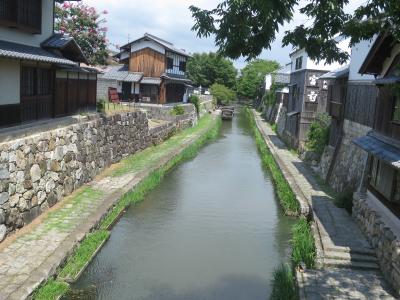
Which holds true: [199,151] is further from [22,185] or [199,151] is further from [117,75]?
[22,185]

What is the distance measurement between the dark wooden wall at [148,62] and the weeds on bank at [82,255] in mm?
31429

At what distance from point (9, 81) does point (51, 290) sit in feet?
32.3

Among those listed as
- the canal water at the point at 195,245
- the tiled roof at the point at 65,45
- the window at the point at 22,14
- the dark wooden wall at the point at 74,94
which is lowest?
the canal water at the point at 195,245

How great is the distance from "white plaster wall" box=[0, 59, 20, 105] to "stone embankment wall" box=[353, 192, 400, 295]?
12730 mm

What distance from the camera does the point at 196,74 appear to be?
8475 centimetres

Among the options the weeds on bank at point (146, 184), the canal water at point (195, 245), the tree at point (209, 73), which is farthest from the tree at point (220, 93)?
the canal water at point (195, 245)

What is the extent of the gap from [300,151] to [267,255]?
51.4 feet

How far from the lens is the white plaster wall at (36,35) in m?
16.2

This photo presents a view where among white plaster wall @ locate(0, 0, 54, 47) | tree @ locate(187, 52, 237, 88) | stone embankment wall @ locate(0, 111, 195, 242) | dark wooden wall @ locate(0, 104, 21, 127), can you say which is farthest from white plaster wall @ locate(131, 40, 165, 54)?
tree @ locate(187, 52, 237, 88)

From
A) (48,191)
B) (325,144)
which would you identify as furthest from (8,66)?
(325,144)

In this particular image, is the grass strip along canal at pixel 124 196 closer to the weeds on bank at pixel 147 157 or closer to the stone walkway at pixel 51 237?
the weeds on bank at pixel 147 157

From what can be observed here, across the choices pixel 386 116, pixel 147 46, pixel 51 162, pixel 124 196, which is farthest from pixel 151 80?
pixel 386 116

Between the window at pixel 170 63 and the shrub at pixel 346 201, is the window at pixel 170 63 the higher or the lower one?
the higher one

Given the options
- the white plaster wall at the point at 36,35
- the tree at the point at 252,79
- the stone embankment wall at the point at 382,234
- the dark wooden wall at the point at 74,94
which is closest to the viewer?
the stone embankment wall at the point at 382,234
